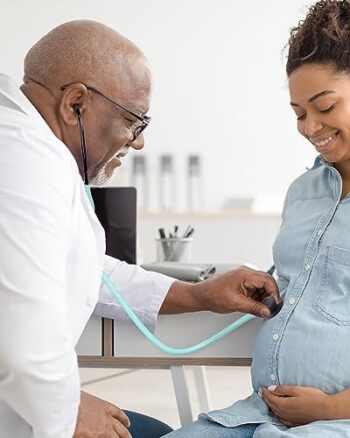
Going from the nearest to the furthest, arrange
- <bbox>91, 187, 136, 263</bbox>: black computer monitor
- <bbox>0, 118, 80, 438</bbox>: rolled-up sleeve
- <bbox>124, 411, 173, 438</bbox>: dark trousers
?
<bbox>0, 118, 80, 438</bbox>: rolled-up sleeve
<bbox>124, 411, 173, 438</bbox>: dark trousers
<bbox>91, 187, 136, 263</bbox>: black computer monitor

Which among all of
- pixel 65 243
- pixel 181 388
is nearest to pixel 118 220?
pixel 181 388

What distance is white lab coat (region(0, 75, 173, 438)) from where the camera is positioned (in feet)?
3.43

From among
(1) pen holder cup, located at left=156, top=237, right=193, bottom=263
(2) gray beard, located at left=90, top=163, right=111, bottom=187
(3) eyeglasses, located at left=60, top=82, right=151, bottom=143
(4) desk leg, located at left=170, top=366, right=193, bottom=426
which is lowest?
(4) desk leg, located at left=170, top=366, right=193, bottom=426

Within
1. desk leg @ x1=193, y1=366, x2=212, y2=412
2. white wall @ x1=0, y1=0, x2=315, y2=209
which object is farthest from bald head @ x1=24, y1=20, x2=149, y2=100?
white wall @ x1=0, y1=0, x2=315, y2=209

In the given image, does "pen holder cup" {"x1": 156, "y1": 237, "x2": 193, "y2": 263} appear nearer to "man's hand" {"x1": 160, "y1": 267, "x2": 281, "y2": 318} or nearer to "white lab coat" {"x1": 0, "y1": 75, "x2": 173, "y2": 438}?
"man's hand" {"x1": 160, "y1": 267, "x2": 281, "y2": 318}

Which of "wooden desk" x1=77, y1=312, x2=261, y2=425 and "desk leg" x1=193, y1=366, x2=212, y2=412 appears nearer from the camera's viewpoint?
"wooden desk" x1=77, y1=312, x2=261, y2=425

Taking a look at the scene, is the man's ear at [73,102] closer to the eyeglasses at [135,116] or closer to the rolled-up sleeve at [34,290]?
the eyeglasses at [135,116]

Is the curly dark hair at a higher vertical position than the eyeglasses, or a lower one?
higher

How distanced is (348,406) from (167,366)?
1.52ft

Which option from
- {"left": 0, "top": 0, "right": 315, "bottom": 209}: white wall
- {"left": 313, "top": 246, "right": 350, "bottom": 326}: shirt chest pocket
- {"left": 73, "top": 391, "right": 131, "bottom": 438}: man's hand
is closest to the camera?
{"left": 73, "top": 391, "right": 131, "bottom": 438}: man's hand

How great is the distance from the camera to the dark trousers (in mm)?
1591

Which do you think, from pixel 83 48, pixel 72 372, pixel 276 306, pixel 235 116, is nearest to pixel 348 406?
pixel 276 306

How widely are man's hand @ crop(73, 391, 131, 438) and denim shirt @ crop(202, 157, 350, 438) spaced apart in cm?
18

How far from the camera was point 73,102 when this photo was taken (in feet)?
4.69
